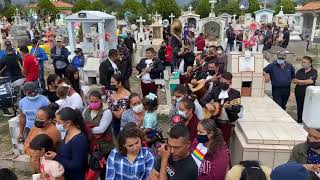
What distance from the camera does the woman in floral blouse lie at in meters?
4.64

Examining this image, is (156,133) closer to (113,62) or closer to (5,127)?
(113,62)

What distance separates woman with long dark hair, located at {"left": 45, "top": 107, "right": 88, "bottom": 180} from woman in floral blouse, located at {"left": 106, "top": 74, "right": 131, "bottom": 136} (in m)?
1.15

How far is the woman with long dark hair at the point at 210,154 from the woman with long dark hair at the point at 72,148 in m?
1.14

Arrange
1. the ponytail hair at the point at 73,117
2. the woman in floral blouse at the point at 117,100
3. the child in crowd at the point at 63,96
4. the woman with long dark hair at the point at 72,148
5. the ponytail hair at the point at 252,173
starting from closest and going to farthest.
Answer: the ponytail hair at the point at 252,173 → the woman with long dark hair at the point at 72,148 → the ponytail hair at the point at 73,117 → the woman in floral blouse at the point at 117,100 → the child in crowd at the point at 63,96

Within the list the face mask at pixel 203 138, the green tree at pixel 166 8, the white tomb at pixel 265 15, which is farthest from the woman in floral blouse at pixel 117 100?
the green tree at pixel 166 8

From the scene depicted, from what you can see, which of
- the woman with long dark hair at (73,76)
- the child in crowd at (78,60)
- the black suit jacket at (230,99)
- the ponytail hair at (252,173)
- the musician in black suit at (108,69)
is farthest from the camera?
the child in crowd at (78,60)

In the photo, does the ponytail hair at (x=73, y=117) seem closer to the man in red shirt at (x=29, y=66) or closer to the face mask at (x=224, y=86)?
the face mask at (x=224, y=86)

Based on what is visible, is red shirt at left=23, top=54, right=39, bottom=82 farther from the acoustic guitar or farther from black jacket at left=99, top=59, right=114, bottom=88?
the acoustic guitar

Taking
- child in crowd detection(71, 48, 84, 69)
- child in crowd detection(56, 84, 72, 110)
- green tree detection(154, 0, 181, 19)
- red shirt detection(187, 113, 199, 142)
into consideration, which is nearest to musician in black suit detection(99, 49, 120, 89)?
child in crowd detection(56, 84, 72, 110)

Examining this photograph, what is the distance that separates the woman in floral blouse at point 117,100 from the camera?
464cm

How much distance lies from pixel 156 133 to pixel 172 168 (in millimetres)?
1427

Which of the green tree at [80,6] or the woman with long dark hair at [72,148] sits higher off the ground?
the green tree at [80,6]

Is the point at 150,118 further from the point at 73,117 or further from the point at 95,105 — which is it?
the point at 73,117

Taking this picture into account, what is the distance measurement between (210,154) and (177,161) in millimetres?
471
